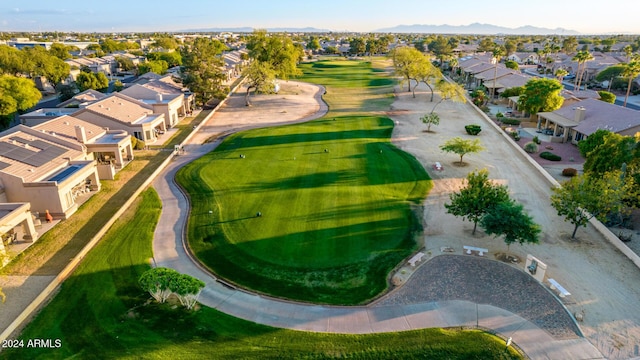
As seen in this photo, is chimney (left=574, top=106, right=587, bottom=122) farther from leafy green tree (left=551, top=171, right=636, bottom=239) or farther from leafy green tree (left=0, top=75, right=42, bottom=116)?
leafy green tree (left=0, top=75, right=42, bottom=116)

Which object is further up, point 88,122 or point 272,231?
point 88,122

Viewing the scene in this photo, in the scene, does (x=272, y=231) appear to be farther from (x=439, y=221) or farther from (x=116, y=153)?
(x=116, y=153)

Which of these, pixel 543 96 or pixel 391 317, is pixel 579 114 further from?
pixel 391 317

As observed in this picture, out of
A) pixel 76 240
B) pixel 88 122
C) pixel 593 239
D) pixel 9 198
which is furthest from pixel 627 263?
pixel 88 122

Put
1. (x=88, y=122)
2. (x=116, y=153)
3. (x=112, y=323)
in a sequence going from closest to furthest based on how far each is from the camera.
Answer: (x=112, y=323) → (x=116, y=153) → (x=88, y=122)

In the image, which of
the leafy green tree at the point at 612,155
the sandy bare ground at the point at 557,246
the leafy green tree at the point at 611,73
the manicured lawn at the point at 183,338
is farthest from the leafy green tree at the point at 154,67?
the leafy green tree at the point at 611,73

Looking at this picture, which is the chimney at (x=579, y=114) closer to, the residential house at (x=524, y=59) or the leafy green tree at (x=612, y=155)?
the leafy green tree at (x=612, y=155)
